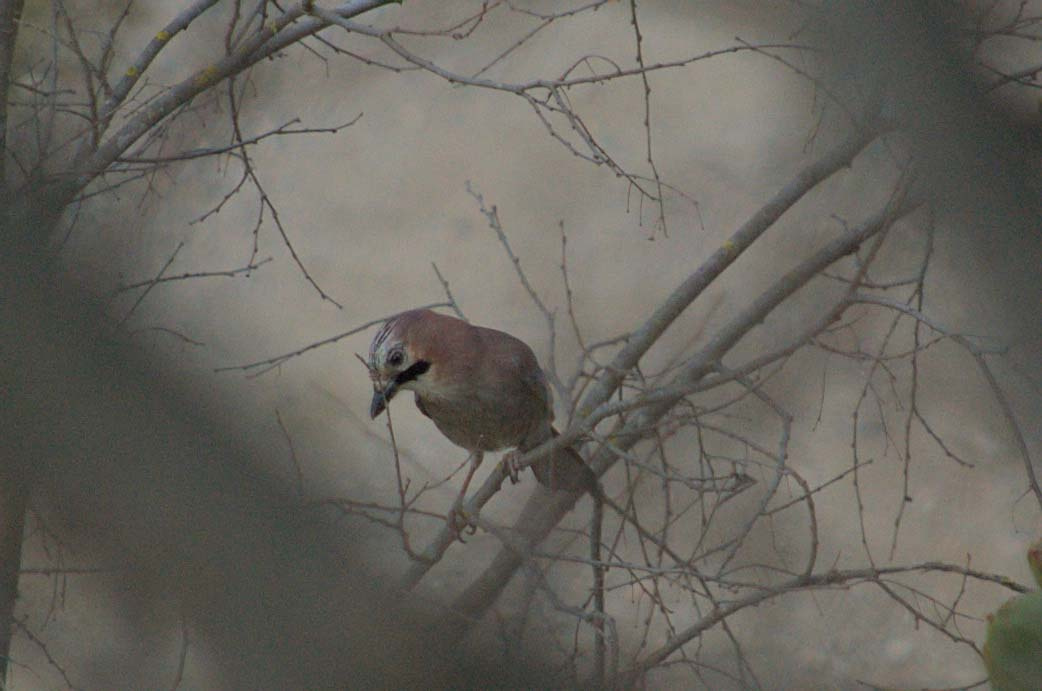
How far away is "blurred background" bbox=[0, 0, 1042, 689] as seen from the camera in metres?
1.16

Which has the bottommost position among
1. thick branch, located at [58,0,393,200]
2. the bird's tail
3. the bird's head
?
the bird's tail

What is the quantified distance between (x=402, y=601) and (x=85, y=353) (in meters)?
0.39

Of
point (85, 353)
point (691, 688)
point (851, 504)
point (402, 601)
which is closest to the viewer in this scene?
point (85, 353)

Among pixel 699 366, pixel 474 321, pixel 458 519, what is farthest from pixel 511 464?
pixel 474 321

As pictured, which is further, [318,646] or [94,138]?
[94,138]

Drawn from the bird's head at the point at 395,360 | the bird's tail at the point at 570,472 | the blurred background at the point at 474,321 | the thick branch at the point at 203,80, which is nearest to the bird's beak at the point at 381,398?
the bird's head at the point at 395,360

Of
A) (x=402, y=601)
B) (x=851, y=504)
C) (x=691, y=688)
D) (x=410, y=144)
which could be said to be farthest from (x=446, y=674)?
(x=410, y=144)

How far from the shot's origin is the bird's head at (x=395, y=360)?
4.29 metres

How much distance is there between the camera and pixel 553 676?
1.39 meters

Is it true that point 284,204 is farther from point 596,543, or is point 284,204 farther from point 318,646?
point 318,646

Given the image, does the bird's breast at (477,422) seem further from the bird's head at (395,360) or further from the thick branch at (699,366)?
the thick branch at (699,366)

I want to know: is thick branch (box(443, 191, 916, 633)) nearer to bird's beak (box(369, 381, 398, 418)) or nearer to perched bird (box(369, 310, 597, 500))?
perched bird (box(369, 310, 597, 500))

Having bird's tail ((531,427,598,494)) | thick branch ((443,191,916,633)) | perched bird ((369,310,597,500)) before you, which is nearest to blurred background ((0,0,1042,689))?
thick branch ((443,191,916,633))

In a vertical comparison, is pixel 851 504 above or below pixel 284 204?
below
